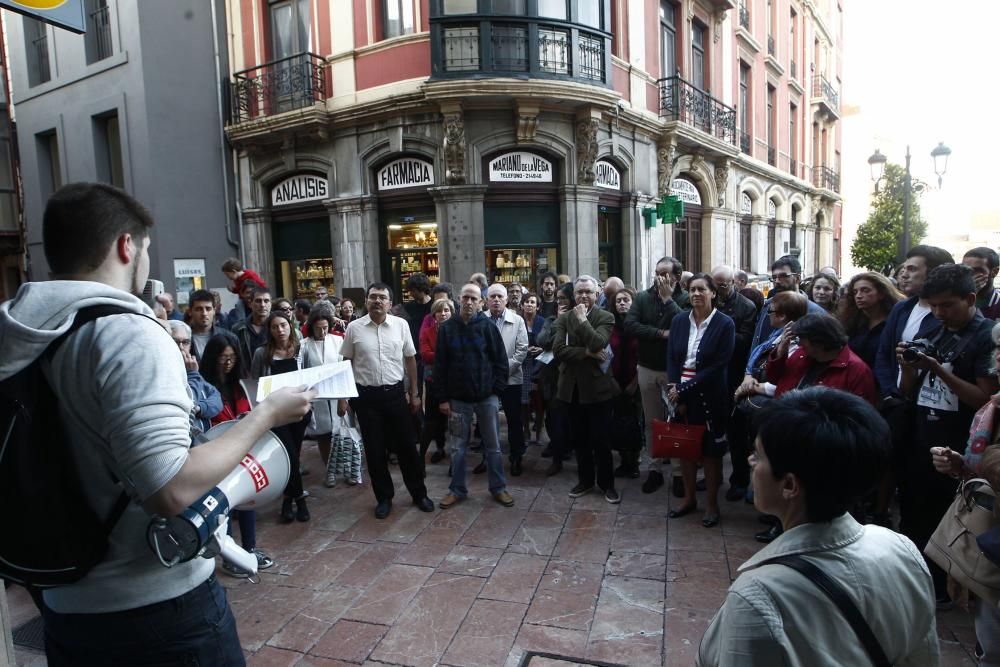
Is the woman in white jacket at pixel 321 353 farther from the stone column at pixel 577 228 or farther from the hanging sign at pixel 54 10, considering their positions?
the stone column at pixel 577 228

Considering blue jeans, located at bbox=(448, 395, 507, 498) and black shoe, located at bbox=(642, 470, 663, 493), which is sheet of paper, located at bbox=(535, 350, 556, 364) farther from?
black shoe, located at bbox=(642, 470, 663, 493)

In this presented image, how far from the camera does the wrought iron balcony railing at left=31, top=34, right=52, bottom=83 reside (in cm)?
1449

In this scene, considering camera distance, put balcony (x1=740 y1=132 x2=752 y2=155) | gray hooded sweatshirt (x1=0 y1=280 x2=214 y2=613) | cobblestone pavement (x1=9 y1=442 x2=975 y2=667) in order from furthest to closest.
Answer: balcony (x1=740 y1=132 x2=752 y2=155)
cobblestone pavement (x1=9 y1=442 x2=975 y2=667)
gray hooded sweatshirt (x1=0 y1=280 x2=214 y2=613)

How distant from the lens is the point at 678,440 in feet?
14.9

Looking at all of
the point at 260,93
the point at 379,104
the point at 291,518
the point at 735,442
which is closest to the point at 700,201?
the point at 379,104

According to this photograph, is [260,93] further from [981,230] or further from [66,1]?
[981,230]

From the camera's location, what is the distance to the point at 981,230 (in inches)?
2490

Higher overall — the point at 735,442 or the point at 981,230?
the point at 981,230

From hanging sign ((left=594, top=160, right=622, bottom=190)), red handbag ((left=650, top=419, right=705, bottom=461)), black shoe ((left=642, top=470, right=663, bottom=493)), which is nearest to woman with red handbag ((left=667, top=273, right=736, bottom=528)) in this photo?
red handbag ((left=650, top=419, right=705, bottom=461))

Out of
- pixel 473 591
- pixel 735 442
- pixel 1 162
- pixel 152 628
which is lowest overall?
pixel 473 591

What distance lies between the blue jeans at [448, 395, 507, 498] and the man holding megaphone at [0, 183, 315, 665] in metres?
3.59

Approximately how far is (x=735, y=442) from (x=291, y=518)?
399 centimetres

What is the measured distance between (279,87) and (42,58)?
6864mm

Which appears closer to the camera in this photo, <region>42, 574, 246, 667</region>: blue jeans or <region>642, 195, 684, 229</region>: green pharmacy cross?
<region>42, 574, 246, 667</region>: blue jeans
